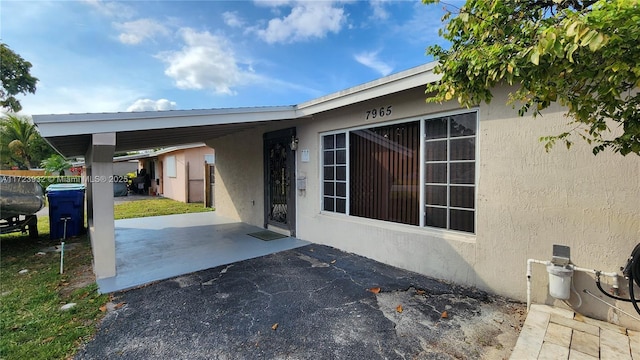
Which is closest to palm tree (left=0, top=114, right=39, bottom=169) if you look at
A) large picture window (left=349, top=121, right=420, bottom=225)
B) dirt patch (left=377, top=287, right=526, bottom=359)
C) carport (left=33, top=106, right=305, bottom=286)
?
carport (left=33, top=106, right=305, bottom=286)

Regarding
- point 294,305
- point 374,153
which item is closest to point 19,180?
point 294,305

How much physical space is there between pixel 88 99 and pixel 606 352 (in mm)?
14425

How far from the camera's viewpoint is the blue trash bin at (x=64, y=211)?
23.3 feet

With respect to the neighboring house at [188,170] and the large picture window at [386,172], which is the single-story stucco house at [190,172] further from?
the large picture window at [386,172]

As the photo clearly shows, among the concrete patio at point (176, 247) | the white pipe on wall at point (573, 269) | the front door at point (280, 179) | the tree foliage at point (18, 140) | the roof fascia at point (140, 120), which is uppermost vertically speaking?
the tree foliage at point (18, 140)

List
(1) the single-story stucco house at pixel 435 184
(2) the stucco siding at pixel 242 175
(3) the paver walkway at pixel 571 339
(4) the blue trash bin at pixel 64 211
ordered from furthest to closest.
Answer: (2) the stucco siding at pixel 242 175, (4) the blue trash bin at pixel 64 211, (1) the single-story stucco house at pixel 435 184, (3) the paver walkway at pixel 571 339

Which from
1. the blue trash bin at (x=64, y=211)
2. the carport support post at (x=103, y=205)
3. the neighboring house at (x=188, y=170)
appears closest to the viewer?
the carport support post at (x=103, y=205)

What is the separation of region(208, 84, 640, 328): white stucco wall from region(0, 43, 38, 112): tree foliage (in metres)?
20.8

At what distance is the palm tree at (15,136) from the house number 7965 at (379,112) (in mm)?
32376

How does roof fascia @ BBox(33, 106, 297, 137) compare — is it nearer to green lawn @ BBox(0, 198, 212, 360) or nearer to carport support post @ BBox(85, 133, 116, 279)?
carport support post @ BBox(85, 133, 116, 279)

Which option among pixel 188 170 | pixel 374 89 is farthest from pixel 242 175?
pixel 188 170

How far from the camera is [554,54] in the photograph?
147 centimetres

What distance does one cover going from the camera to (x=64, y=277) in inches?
181

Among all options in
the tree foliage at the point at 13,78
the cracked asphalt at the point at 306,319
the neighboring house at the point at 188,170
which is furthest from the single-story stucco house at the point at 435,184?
the tree foliage at the point at 13,78
